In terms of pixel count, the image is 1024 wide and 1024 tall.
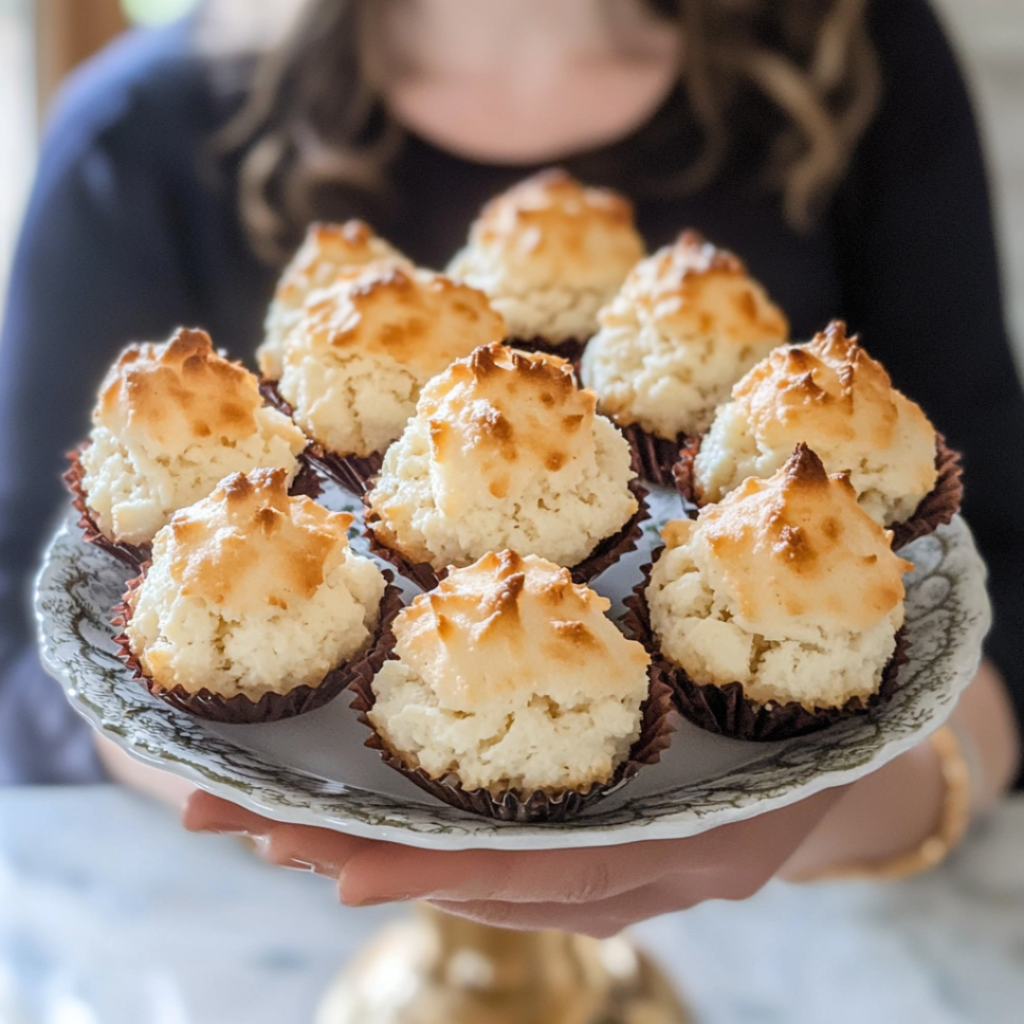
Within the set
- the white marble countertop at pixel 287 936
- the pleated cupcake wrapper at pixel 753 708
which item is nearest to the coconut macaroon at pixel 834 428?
the pleated cupcake wrapper at pixel 753 708

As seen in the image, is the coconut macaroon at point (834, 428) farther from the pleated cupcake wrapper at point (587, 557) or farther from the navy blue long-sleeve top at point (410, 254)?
the navy blue long-sleeve top at point (410, 254)

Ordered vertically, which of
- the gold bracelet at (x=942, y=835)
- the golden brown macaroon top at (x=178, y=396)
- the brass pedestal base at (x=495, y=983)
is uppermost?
the golden brown macaroon top at (x=178, y=396)

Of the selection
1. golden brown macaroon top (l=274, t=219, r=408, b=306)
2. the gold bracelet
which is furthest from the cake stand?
the gold bracelet

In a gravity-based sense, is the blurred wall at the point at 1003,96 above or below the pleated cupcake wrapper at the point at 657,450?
below

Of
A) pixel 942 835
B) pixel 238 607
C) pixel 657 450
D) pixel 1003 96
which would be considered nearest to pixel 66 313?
pixel 657 450

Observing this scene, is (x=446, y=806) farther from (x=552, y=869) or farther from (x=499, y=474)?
(x=499, y=474)

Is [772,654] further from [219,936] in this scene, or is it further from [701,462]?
[219,936]
